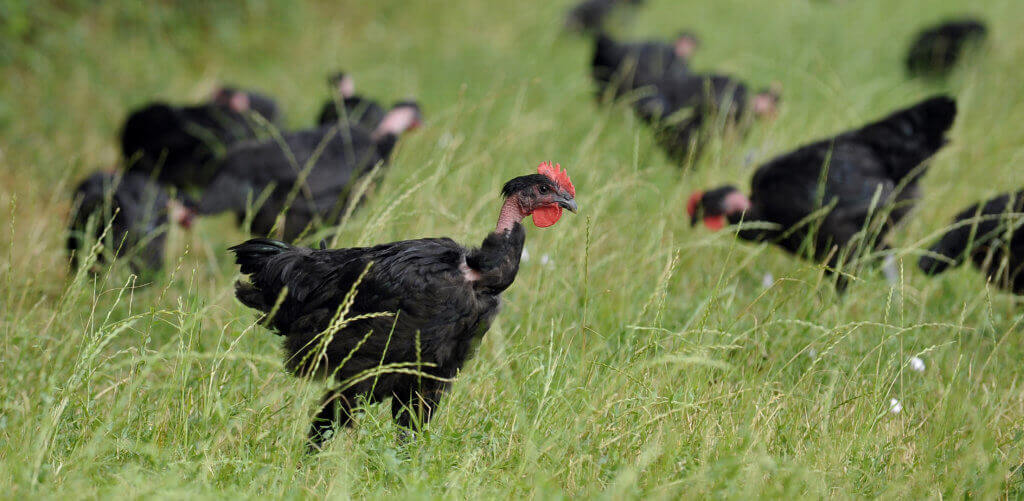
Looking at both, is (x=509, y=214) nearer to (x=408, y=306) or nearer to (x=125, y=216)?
(x=408, y=306)

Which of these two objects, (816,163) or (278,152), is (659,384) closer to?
(816,163)

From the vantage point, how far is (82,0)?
9.09 metres

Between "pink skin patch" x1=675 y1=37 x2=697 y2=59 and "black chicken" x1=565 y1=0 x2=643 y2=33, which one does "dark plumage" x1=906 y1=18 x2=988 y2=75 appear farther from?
"black chicken" x1=565 y1=0 x2=643 y2=33

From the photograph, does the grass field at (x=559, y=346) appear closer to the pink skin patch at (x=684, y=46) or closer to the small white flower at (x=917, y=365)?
the small white flower at (x=917, y=365)

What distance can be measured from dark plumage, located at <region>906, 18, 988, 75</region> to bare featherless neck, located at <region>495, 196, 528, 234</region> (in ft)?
25.4

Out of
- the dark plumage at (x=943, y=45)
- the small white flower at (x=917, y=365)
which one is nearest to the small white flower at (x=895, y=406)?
the small white flower at (x=917, y=365)

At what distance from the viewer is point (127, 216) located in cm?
547

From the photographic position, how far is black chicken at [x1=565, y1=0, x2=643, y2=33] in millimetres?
12328

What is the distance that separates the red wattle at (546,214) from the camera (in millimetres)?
3410

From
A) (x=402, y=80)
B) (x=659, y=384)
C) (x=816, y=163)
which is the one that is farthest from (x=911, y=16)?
(x=659, y=384)

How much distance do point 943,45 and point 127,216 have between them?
322 inches

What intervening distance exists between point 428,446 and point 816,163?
3292 mm

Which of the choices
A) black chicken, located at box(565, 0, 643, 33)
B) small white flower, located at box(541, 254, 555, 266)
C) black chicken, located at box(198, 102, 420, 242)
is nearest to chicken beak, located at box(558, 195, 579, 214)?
small white flower, located at box(541, 254, 555, 266)

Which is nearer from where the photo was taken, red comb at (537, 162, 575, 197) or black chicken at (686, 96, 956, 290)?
red comb at (537, 162, 575, 197)
